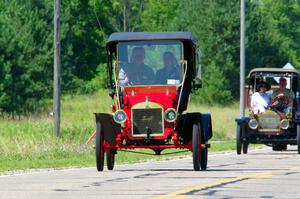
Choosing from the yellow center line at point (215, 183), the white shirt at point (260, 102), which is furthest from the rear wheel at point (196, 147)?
the white shirt at point (260, 102)

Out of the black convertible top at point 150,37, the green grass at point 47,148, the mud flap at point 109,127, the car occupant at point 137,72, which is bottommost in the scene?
the green grass at point 47,148

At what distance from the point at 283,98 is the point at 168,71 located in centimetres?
1033

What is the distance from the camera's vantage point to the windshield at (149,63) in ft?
81.4

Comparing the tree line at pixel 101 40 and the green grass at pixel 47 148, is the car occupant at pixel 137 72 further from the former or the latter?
the tree line at pixel 101 40

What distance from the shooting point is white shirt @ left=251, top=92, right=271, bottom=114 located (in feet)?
112

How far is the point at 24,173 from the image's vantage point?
76.0 feet

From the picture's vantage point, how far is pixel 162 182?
64.2 ft

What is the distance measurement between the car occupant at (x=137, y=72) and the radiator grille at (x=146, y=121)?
92cm

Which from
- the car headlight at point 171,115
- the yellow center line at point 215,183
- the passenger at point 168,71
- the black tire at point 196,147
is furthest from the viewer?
the passenger at point 168,71

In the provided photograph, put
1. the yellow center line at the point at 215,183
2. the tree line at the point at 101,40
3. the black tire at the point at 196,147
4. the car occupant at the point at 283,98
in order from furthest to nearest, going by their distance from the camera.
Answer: the tree line at the point at 101,40
the car occupant at the point at 283,98
the black tire at the point at 196,147
the yellow center line at the point at 215,183

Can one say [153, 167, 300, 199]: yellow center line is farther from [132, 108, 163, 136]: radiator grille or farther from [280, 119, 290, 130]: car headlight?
[280, 119, 290, 130]: car headlight

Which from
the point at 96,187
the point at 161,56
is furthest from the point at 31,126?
the point at 96,187

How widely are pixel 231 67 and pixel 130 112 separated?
2966 inches

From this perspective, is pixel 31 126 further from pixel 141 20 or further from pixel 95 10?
pixel 141 20
